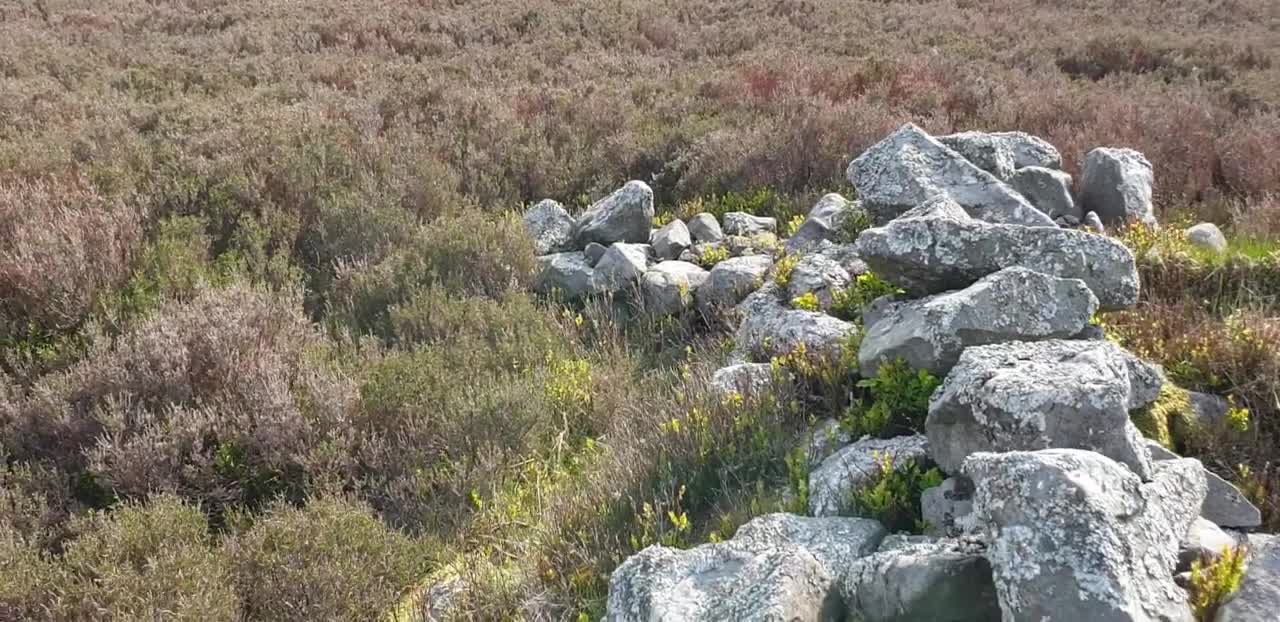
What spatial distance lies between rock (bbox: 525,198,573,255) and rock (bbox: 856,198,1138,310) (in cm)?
354

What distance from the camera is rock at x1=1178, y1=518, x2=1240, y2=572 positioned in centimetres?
279

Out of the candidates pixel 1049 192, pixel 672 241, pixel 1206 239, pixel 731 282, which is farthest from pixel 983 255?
pixel 672 241

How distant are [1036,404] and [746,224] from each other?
462 cm

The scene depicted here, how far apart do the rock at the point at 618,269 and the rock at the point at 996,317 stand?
2.96 m

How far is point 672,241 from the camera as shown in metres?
7.09

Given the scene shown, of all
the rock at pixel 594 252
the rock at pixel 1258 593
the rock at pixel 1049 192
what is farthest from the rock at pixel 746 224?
the rock at pixel 1258 593

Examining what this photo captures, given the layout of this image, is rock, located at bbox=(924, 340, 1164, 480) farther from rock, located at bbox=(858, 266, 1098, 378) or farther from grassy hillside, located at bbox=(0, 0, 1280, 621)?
grassy hillside, located at bbox=(0, 0, 1280, 621)

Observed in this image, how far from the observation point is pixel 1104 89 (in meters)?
13.2

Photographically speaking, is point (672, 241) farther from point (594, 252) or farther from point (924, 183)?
point (924, 183)

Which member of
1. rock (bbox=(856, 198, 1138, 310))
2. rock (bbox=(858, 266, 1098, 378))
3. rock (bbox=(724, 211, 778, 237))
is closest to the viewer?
rock (bbox=(858, 266, 1098, 378))

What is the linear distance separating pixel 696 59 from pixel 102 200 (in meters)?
10.1

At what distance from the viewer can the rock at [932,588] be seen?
2.64 m

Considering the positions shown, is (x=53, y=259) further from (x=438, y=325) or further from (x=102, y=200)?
(x=438, y=325)

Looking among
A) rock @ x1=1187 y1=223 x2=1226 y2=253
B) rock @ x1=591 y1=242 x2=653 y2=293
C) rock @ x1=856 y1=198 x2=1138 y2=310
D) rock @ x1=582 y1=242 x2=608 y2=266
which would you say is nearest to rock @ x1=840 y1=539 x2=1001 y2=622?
rock @ x1=856 y1=198 x2=1138 y2=310
